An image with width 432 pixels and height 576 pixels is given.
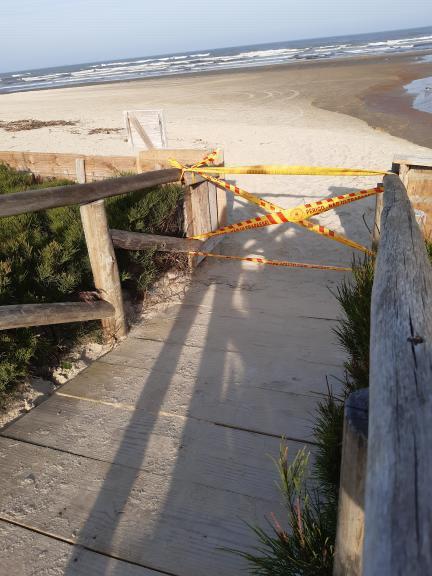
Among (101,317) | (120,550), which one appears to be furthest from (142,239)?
(120,550)

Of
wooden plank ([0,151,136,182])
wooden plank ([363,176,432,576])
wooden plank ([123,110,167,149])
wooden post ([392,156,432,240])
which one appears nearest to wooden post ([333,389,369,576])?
wooden plank ([363,176,432,576])

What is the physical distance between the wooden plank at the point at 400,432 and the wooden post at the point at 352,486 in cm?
16

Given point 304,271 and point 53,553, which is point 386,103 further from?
point 53,553

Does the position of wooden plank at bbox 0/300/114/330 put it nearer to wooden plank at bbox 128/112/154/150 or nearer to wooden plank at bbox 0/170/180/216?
wooden plank at bbox 0/170/180/216

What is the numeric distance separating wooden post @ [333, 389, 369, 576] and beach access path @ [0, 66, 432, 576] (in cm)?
82

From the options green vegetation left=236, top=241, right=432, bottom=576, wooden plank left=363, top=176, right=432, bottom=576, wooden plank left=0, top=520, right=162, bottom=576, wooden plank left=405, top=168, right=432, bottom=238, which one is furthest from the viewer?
wooden plank left=405, top=168, right=432, bottom=238

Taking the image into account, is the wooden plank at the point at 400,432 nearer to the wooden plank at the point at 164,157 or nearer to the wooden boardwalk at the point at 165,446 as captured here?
the wooden boardwalk at the point at 165,446

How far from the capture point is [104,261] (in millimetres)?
3588

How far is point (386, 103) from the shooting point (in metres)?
19.1

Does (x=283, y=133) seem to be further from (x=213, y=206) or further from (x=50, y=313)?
(x=50, y=313)

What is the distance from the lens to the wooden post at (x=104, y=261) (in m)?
3.43

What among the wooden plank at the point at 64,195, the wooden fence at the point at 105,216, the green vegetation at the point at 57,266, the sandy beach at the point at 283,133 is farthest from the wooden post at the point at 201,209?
the wooden plank at the point at 64,195

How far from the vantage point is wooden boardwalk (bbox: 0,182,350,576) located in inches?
84.3

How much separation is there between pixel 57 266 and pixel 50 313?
83 centimetres
